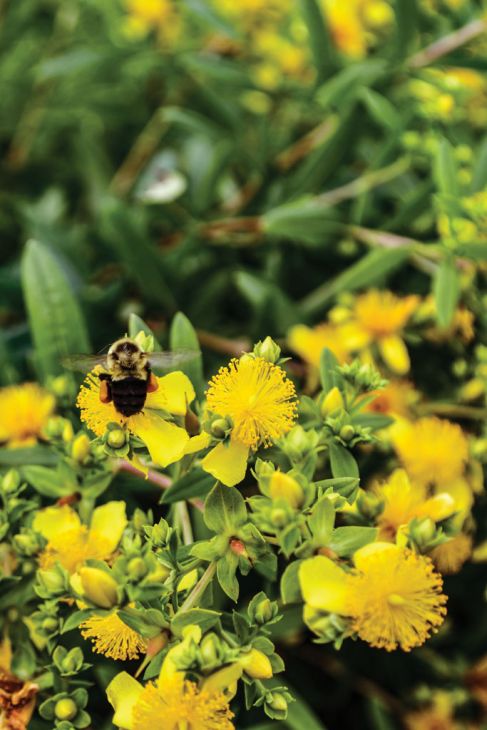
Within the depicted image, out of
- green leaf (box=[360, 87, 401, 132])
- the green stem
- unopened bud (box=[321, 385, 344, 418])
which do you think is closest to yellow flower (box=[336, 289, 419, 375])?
green leaf (box=[360, 87, 401, 132])

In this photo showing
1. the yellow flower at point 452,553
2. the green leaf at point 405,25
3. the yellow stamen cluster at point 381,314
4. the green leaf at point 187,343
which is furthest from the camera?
the green leaf at point 405,25

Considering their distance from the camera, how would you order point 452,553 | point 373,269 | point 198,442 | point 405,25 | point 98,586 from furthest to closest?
point 405,25 < point 373,269 < point 452,553 < point 198,442 < point 98,586

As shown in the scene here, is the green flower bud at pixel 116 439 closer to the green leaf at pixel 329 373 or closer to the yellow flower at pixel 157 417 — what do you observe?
the yellow flower at pixel 157 417

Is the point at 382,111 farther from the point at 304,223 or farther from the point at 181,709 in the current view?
the point at 181,709

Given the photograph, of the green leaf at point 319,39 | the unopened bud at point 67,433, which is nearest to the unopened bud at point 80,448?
the unopened bud at point 67,433

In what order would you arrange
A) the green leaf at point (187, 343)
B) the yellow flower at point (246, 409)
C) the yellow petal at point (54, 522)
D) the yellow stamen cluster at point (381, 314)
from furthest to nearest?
the yellow stamen cluster at point (381, 314) < the green leaf at point (187, 343) < the yellow petal at point (54, 522) < the yellow flower at point (246, 409)

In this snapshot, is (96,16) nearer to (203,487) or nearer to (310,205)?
(310,205)

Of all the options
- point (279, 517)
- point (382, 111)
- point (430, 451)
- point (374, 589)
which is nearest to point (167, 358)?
point (279, 517)
